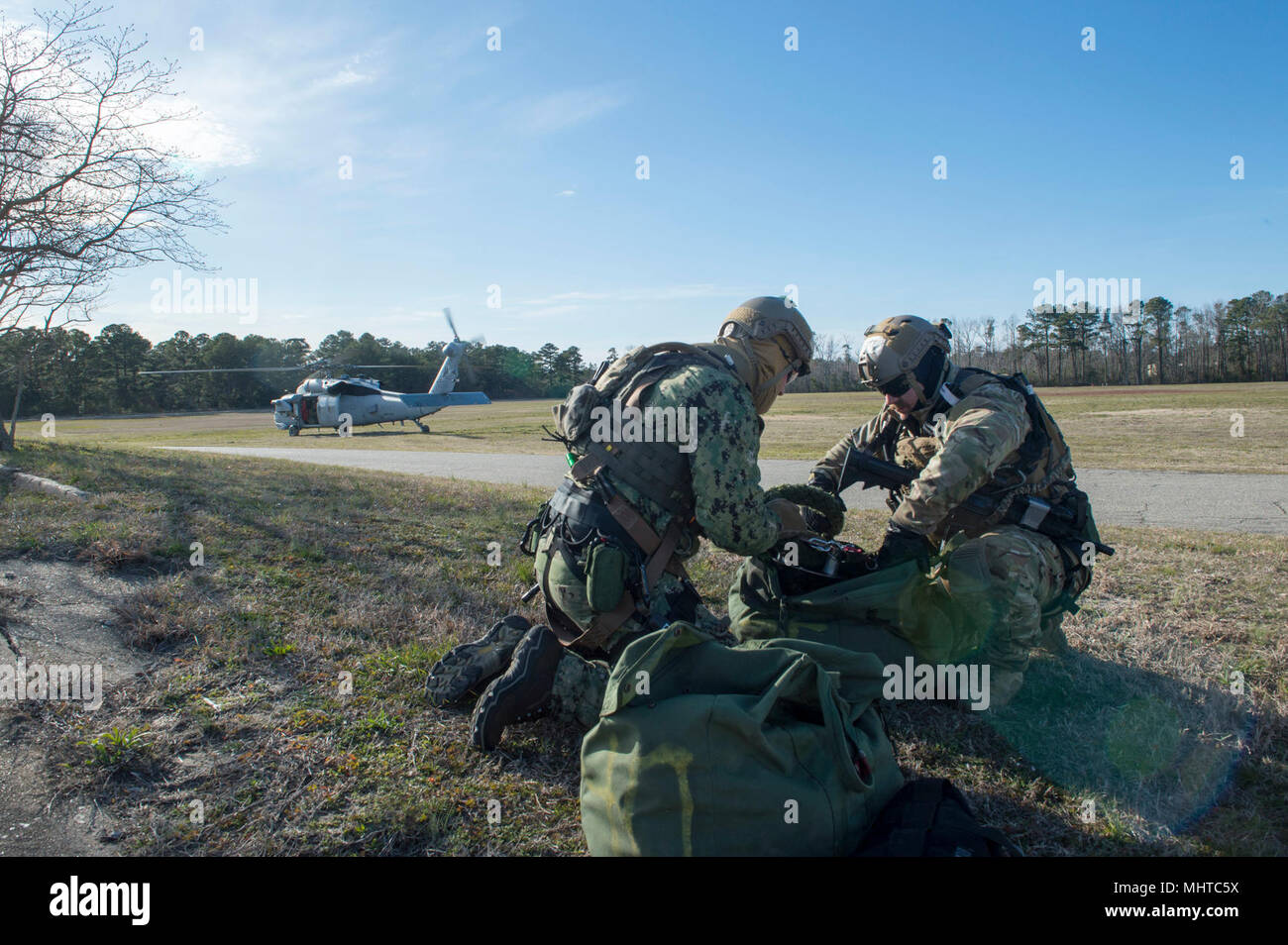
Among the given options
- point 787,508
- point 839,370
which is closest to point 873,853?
point 787,508

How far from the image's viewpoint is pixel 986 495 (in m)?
4.28

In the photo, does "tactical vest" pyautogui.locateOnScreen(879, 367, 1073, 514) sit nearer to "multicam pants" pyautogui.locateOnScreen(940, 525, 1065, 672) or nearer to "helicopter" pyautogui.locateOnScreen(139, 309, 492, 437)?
"multicam pants" pyautogui.locateOnScreen(940, 525, 1065, 672)

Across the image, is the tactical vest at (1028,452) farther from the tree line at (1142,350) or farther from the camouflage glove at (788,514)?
the tree line at (1142,350)

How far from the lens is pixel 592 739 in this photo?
2.34 meters

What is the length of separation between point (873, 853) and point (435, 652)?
8.85 ft

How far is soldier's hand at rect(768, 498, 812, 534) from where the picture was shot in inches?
165

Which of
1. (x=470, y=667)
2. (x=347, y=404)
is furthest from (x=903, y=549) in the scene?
(x=347, y=404)

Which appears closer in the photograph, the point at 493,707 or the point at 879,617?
the point at 493,707

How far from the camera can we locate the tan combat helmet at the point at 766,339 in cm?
402
